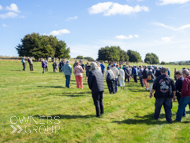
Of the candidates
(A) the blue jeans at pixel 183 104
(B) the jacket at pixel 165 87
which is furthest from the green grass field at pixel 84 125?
(B) the jacket at pixel 165 87

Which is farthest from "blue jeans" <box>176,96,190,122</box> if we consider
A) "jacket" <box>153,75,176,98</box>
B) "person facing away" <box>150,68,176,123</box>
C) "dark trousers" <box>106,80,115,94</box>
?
"dark trousers" <box>106,80,115,94</box>

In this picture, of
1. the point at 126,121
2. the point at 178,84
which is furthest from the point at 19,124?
the point at 178,84

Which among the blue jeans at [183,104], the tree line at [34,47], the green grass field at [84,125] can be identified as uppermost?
the tree line at [34,47]

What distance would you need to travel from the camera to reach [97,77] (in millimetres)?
5762

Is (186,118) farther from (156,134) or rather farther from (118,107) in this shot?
(118,107)

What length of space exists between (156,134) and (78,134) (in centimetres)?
256

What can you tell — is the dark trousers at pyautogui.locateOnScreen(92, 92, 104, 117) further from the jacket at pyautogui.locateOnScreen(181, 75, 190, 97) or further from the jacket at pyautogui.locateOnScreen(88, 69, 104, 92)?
the jacket at pyautogui.locateOnScreen(181, 75, 190, 97)

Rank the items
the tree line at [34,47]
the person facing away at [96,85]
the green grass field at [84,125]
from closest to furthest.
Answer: the green grass field at [84,125] → the person facing away at [96,85] → the tree line at [34,47]

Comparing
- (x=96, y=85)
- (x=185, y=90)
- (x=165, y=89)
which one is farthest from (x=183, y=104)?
(x=96, y=85)
